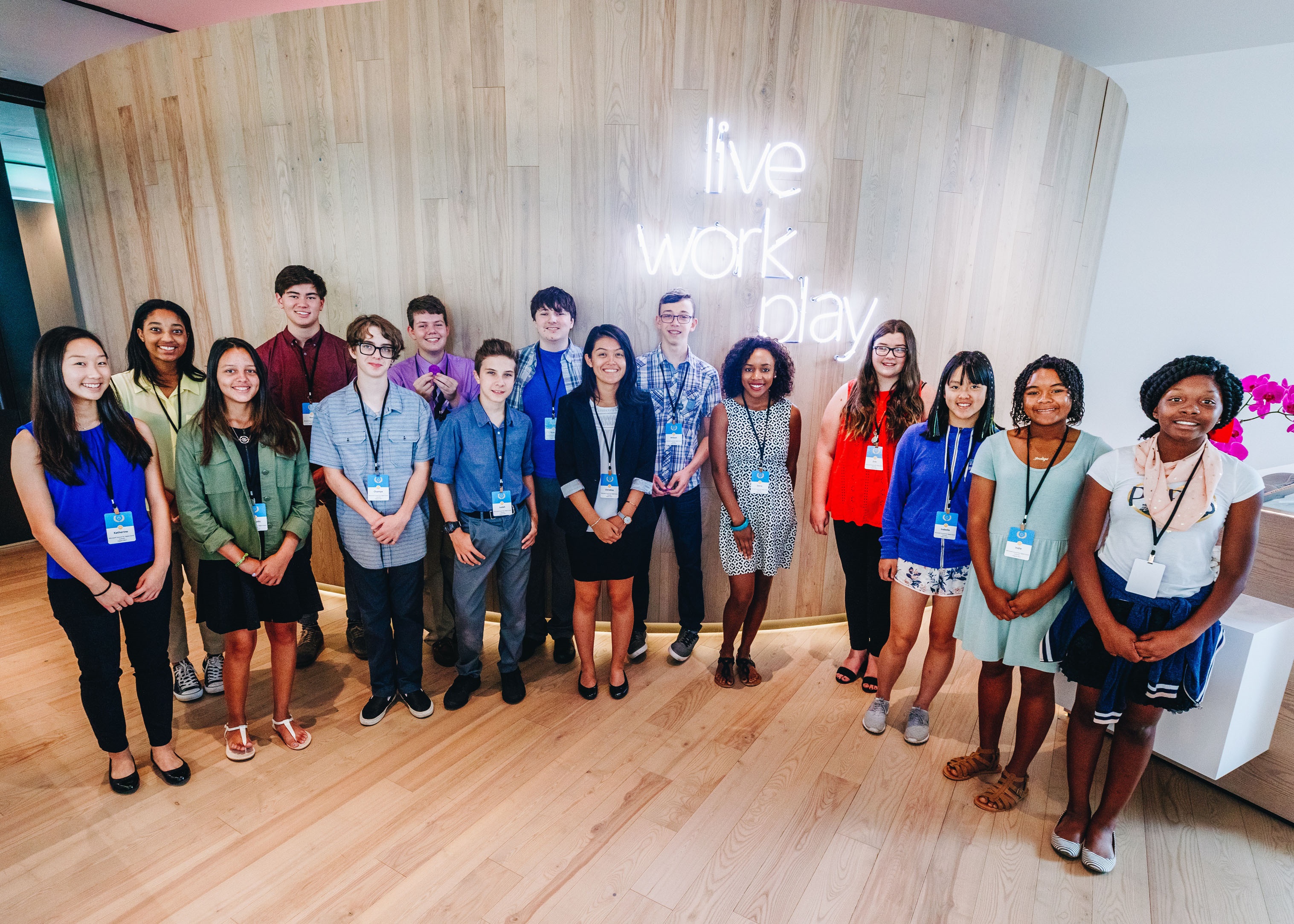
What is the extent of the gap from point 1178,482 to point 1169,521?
0.11 meters

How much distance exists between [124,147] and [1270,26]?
699cm

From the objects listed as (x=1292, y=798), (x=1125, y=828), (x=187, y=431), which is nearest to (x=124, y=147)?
(x=187, y=431)

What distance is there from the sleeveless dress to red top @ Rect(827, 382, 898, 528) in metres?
0.23

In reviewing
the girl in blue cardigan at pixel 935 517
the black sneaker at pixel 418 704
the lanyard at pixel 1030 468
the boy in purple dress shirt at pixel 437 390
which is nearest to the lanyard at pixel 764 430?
the girl in blue cardigan at pixel 935 517

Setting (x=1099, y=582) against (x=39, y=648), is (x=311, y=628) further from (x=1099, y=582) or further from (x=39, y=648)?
(x=1099, y=582)

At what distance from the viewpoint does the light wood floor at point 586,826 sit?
183cm

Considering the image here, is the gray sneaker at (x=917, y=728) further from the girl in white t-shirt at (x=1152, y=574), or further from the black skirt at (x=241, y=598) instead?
the black skirt at (x=241, y=598)

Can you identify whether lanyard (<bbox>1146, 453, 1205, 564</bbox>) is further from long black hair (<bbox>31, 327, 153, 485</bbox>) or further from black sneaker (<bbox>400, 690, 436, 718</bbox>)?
long black hair (<bbox>31, 327, 153, 485</bbox>)

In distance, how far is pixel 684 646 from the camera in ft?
10.5

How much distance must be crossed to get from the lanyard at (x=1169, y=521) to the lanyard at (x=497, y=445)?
2.22 meters

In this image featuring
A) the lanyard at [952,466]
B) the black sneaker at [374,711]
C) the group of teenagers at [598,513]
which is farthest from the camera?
the black sneaker at [374,711]

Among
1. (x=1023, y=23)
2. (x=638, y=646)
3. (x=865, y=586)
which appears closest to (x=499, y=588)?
(x=638, y=646)

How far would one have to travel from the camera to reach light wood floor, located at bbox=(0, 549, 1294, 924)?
6.01 feet

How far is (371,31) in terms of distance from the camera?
3.07 metres
